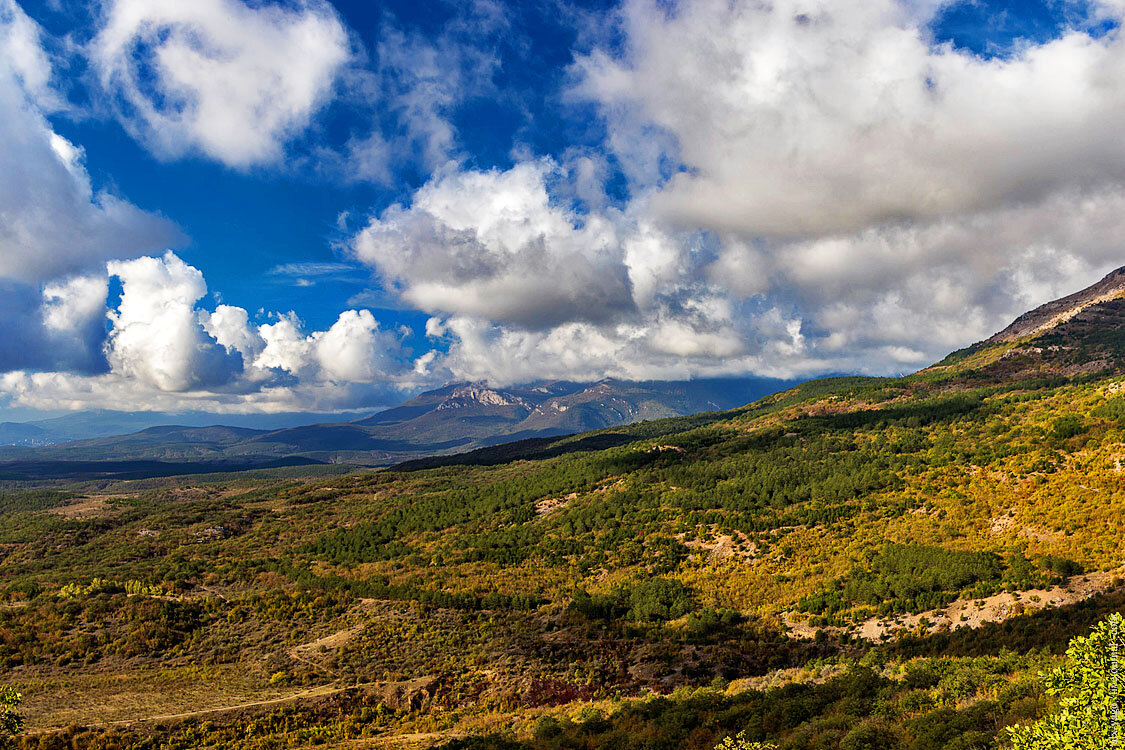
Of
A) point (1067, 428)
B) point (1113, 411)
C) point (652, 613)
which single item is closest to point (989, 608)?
point (652, 613)

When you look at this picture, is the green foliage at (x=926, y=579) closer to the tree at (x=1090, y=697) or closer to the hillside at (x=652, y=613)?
the hillside at (x=652, y=613)

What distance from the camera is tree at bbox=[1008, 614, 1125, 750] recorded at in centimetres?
1156

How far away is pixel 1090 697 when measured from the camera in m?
12.1

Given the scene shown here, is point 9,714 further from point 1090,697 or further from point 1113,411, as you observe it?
point 1113,411

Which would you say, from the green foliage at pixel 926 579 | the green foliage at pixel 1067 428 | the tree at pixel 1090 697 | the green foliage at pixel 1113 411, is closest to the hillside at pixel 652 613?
the green foliage at pixel 926 579

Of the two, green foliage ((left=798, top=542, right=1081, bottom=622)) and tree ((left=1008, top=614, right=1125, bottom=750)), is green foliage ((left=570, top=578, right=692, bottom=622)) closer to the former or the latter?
green foliage ((left=798, top=542, right=1081, bottom=622))

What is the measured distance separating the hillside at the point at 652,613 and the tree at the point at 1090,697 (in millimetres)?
10097

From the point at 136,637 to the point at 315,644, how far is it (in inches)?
788

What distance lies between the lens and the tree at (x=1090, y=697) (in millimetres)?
11562

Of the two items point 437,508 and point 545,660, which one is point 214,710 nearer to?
point 545,660

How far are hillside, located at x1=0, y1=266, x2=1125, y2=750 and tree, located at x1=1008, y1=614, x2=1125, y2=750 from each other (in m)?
10.1

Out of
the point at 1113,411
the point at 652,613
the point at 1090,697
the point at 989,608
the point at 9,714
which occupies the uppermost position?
the point at 1113,411

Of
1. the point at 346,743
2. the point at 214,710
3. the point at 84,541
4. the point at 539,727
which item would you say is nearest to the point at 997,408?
the point at 539,727

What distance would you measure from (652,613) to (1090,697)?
50464mm
